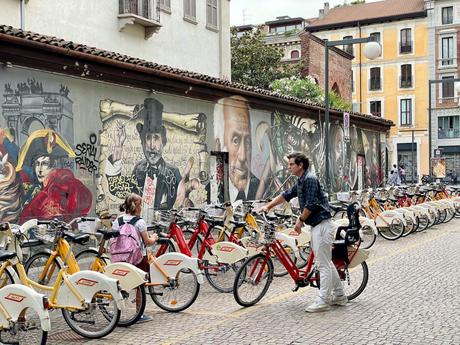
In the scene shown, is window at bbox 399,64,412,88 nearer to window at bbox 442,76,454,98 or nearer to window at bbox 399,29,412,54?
window at bbox 399,29,412,54

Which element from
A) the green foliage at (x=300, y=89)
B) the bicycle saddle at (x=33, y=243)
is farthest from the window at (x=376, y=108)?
the bicycle saddle at (x=33, y=243)

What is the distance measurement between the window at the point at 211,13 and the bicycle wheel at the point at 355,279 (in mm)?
18666

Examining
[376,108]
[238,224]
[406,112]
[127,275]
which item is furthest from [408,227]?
[376,108]

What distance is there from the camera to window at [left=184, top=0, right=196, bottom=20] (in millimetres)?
24609

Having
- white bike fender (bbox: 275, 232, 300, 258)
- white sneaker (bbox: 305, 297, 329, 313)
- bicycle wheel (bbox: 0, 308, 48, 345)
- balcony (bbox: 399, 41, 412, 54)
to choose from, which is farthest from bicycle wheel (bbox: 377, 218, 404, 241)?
balcony (bbox: 399, 41, 412, 54)

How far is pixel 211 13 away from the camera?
26.5 meters

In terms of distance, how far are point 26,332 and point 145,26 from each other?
16.9 meters

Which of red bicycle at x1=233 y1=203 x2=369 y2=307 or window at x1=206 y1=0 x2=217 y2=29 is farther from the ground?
window at x1=206 y1=0 x2=217 y2=29

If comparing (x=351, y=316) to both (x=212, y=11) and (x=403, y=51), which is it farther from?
(x=403, y=51)

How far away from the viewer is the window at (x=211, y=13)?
26.2m

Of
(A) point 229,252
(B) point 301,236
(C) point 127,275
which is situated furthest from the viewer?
(B) point 301,236

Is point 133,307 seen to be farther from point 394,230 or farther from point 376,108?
point 376,108

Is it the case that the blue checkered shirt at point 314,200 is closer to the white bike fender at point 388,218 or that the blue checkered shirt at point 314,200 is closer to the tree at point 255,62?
the white bike fender at point 388,218

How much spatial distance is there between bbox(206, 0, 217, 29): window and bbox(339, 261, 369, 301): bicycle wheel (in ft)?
61.2
